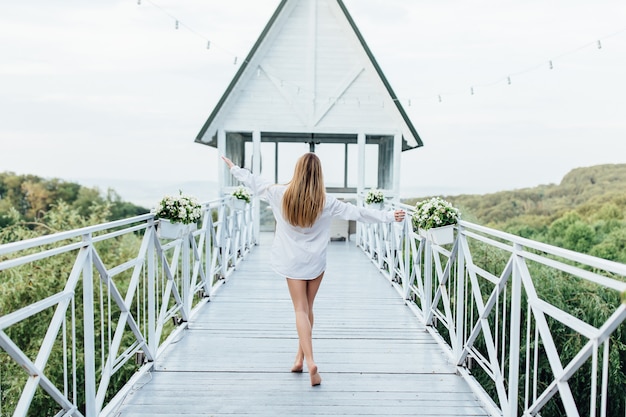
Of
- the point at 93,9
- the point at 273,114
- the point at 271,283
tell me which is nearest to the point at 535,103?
the point at 93,9

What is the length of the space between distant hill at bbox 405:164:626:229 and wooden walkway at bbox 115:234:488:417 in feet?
81.5

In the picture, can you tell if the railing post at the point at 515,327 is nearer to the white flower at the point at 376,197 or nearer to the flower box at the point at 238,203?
the white flower at the point at 376,197

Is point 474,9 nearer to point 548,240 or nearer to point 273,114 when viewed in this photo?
point 548,240

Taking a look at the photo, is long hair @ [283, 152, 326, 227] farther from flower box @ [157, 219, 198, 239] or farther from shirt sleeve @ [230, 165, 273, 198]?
flower box @ [157, 219, 198, 239]

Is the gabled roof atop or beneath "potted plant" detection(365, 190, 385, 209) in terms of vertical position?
atop

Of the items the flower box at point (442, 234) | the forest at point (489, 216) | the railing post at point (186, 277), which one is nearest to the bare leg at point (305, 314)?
the flower box at point (442, 234)

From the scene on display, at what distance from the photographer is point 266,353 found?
14.9ft

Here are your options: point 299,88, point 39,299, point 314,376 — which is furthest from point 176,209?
point 39,299

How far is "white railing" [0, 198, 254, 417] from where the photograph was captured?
2611 mm

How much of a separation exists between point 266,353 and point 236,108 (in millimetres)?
7501

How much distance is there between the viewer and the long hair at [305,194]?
145 inches

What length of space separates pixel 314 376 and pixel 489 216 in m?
34.2

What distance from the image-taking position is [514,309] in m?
3.14

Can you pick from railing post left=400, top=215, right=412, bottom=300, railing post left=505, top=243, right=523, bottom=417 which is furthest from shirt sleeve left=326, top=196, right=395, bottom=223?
railing post left=400, top=215, right=412, bottom=300
